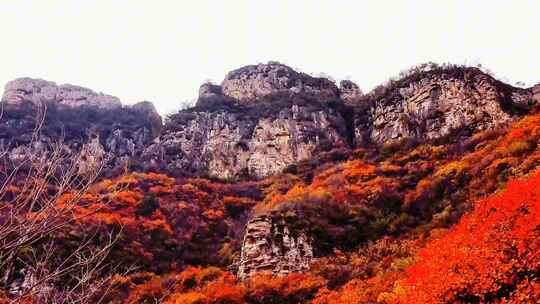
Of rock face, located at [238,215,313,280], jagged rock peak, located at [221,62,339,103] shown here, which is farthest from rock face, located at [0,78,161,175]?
rock face, located at [238,215,313,280]

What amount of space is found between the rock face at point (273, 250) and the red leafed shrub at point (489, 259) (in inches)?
351

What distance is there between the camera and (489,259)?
16.3 m

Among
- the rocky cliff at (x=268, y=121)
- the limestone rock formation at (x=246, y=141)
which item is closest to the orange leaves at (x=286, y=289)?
the rocky cliff at (x=268, y=121)

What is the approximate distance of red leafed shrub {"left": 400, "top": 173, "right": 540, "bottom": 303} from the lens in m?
15.1

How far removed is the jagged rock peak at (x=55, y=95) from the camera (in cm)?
7706

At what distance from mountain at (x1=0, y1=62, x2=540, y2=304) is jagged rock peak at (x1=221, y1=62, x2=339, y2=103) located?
10.1 inches

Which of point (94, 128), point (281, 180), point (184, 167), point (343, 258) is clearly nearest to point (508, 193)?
point (343, 258)

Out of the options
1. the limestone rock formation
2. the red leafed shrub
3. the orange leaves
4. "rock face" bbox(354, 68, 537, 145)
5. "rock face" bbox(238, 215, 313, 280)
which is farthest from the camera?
the limestone rock formation

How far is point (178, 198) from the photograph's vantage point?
44750 millimetres

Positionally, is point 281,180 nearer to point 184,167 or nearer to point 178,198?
Result: point 178,198

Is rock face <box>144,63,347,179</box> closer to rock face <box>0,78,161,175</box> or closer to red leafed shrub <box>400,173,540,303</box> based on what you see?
rock face <box>0,78,161,175</box>

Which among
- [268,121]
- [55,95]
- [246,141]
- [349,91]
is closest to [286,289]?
[246,141]

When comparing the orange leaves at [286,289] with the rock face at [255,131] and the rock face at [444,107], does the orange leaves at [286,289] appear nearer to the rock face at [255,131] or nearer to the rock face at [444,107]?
the rock face at [444,107]

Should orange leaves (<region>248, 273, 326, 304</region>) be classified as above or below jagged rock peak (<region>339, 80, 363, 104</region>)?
below
